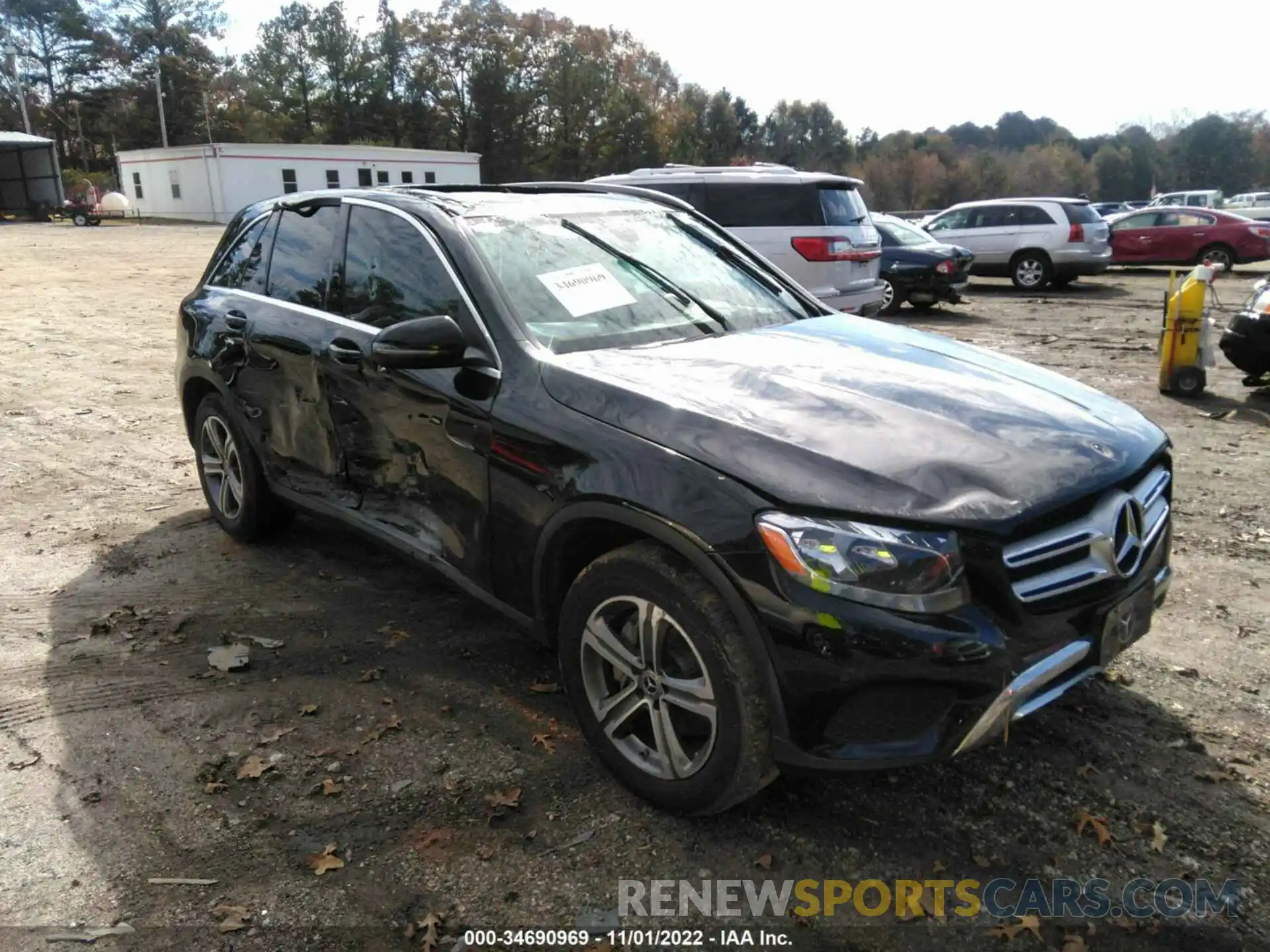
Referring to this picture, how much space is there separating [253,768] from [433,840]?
78 cm

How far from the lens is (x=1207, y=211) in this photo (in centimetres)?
2073

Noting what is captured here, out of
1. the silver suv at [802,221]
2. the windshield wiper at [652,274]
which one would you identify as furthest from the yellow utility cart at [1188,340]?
the windshield wiper at [652,274]

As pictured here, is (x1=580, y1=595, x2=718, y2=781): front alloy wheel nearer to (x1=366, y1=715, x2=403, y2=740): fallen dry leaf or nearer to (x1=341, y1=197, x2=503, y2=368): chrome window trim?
(x1=366, y1=715, x2=403, y2=740): fallen dry leaf

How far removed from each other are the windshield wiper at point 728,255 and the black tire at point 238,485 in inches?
94.2

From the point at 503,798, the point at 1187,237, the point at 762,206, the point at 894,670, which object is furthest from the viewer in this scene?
the point at 1187,237

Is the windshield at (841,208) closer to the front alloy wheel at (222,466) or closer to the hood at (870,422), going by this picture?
the front alloy wheel at (222,466)

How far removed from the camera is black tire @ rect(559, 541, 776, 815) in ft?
8.48

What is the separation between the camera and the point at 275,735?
344 centimetres

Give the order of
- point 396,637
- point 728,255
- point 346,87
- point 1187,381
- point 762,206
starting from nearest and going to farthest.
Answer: point 396,637, point 728,255, point 1187,381, point 762,206, point 346,87

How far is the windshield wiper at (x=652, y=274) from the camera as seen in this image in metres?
3.81

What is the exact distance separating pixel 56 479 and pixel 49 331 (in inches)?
307

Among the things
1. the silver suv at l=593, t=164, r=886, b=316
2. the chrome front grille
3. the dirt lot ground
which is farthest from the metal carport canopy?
the chrome front grille

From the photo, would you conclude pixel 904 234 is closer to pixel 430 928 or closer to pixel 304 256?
pixel 304 256

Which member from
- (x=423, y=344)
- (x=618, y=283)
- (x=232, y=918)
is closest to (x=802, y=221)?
(x=618, y=283)
